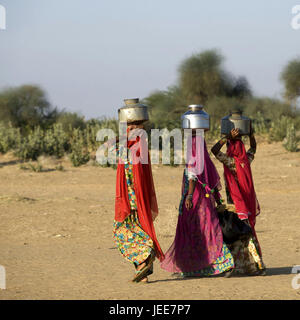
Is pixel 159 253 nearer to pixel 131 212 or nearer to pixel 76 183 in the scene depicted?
pixel 131 212

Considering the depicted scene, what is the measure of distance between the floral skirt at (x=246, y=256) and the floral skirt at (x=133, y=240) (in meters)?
1.03

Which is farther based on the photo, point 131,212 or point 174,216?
point 174,216

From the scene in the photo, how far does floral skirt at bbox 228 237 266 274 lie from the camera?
7.47m

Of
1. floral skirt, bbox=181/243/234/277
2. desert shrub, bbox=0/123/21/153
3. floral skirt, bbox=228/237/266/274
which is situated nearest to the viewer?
floral skirt, bbox=181/243/234/277

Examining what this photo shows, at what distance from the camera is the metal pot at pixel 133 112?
7.14 metres

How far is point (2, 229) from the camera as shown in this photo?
11.7 metres

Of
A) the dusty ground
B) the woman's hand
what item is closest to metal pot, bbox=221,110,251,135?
the woman's hand

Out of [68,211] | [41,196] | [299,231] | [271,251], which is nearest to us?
[271,251]

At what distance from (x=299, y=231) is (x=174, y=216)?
215 cm

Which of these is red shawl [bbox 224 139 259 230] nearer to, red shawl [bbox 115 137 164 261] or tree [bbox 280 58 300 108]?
red shawl [bbox 115 137 164 261]

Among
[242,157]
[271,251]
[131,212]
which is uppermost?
[242,157]

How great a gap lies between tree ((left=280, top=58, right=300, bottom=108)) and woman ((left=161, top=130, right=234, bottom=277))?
3037 cm

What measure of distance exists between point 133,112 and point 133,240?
1.34 meters

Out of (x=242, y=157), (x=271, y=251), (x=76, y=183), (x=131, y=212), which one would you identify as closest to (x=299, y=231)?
(x=271, y=251)
